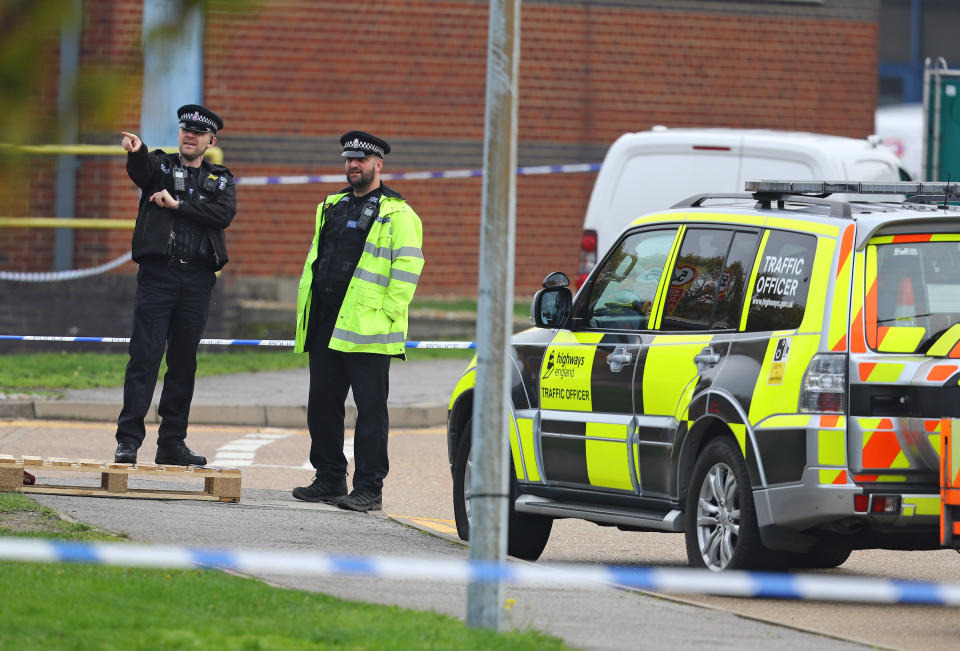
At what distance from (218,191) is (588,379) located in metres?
2.84

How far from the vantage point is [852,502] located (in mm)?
7457

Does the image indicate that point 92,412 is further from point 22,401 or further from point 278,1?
point 278,1

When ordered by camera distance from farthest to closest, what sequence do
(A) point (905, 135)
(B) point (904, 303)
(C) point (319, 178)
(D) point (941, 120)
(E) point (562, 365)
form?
(A) point (905, 135) → (C) point (319, 178) → (D) point (941, 120) → (E) point (562, 365) → (B) point (904, 303)

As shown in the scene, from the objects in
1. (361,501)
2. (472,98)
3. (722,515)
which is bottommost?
(361,501)

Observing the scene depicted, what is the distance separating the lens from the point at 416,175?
21672 mm

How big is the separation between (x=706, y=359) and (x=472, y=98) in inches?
547

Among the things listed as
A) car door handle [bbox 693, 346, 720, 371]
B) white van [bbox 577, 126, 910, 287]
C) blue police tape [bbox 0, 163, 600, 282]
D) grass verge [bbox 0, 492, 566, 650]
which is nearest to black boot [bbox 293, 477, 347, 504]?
car door handle [bbox 693, 346, 720, 371]

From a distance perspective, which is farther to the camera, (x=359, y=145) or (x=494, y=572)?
(x=359, y=145)

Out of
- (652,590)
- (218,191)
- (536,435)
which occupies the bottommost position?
(652,590)

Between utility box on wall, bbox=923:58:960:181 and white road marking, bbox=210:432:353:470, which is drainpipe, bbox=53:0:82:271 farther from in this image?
utility box on wall, bbox=923:58:960:181

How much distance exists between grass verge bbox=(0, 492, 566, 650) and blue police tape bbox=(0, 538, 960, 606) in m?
0.10

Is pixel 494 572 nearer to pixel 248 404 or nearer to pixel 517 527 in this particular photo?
pixel 517 527

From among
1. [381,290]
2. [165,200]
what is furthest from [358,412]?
[165,200]

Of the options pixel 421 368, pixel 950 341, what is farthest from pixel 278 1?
pixel 421 368
